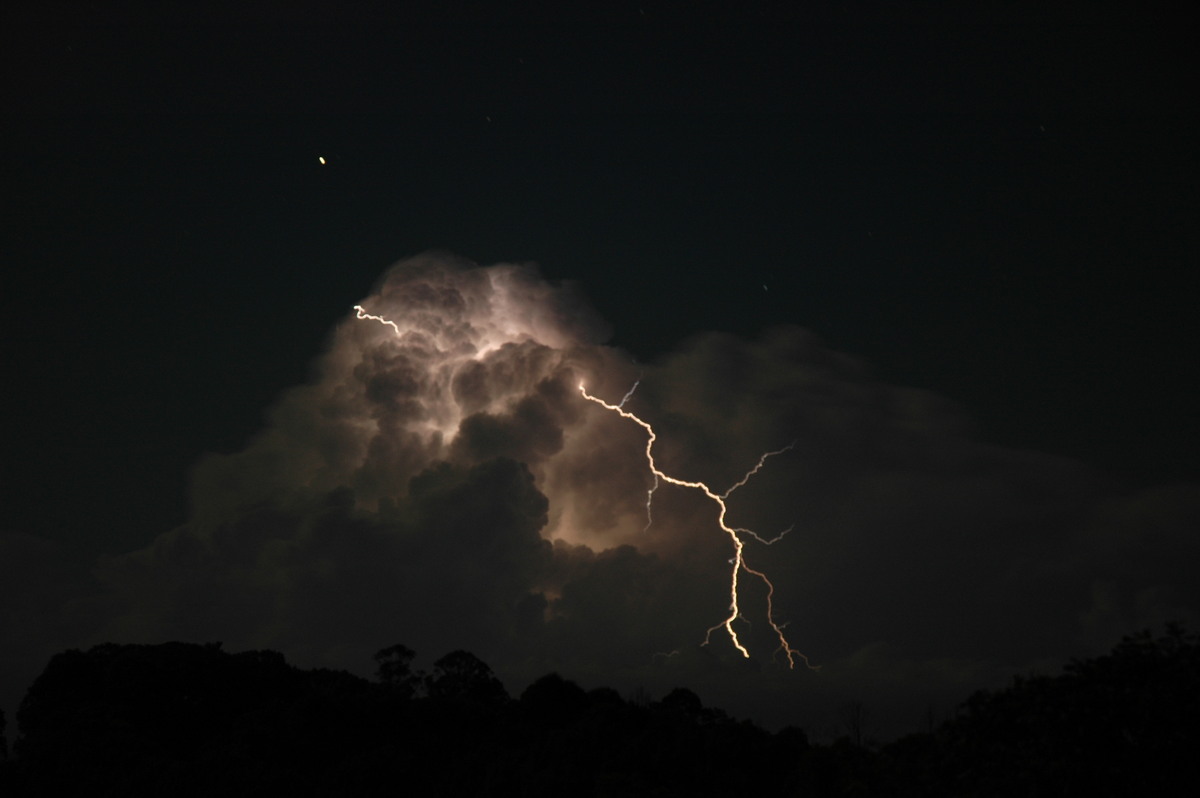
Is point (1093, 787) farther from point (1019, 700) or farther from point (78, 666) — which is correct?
point (78, 666)

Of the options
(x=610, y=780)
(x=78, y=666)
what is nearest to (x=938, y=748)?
(x=610, y=780)

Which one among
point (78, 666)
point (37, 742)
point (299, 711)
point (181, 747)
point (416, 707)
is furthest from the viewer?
point (78, 666)

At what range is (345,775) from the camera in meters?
35.7

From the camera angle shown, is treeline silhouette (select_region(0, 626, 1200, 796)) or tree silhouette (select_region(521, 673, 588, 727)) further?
tree silhouette (select_region(521, 673, 588, 727))

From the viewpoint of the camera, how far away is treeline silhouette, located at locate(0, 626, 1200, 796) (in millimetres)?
21422

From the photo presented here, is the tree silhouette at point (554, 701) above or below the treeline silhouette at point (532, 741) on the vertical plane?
above

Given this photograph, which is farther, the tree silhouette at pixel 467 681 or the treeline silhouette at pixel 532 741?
the tree silhouette at pixel 467 681

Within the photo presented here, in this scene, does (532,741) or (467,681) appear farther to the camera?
(467,681)

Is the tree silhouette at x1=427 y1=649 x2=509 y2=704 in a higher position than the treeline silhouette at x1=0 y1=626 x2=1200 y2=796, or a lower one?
higher

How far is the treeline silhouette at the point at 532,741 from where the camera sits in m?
21.4

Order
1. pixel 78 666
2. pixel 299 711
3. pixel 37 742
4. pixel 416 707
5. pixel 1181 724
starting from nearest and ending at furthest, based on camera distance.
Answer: pixel 1181 724 → pixel 37 742 → pixel 299 711 → pixel 416 707 → pixel 78 666

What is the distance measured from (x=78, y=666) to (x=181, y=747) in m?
14.9

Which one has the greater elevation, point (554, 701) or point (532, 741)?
point (554, 701)

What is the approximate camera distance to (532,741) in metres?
48.9
